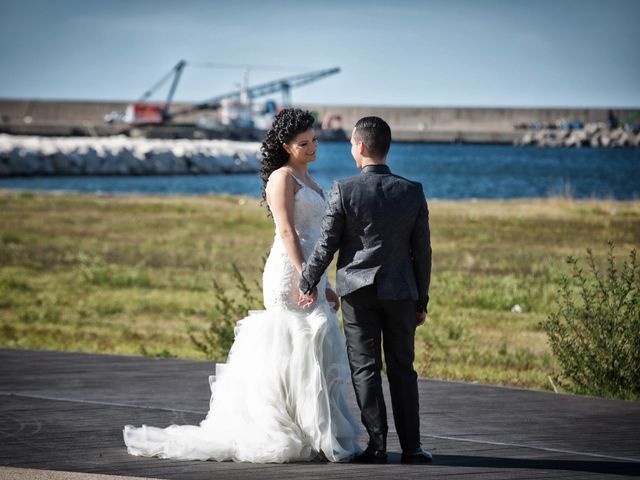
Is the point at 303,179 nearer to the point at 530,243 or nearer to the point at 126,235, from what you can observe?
the point at 530,243

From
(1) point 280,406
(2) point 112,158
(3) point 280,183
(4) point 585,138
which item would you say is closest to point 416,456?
(1) point 280,406

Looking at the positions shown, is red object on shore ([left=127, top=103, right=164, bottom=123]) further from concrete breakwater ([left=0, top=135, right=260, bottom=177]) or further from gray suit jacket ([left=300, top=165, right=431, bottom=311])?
gray suit jacket ([left=300, top=165, right=431, bottom=311])

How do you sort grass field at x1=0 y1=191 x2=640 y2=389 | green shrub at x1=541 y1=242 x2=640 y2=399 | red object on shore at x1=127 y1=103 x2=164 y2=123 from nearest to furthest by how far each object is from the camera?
1. green shrub at x1=541 y1=242 x2=640 y2=399
2. grass field at x1=0 y1=191 x2=640 y2=389
3. red object on shore at x1=127 y1=103 x2=164 y2=123

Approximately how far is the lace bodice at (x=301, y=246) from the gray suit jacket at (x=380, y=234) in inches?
13.0

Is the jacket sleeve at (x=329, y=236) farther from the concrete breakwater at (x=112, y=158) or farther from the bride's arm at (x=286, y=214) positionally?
the concrete breakwater at (x=112, y=158)

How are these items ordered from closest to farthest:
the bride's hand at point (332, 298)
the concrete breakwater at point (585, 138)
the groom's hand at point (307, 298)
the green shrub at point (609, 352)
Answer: the groom's hand at point (307, 298) → the bride's hand at point (332, 298) → the green shrub at point (609, 352) → the concrete breakwater at point (585, 138)

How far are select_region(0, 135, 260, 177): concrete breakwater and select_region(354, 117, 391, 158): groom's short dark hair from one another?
58.8 meters

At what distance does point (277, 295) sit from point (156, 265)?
46.3 feet

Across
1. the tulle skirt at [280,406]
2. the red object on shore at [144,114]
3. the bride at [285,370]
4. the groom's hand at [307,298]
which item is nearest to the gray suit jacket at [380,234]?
the groom's hand at [307,298]

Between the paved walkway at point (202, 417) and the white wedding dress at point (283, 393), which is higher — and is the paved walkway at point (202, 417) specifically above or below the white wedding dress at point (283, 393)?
below

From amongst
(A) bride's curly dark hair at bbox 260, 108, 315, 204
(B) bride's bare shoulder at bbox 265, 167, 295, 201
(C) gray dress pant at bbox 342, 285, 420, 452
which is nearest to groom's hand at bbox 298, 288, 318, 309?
(C) gray dress pant at bbox 342, 285, 420, 452

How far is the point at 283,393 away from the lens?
643 cm

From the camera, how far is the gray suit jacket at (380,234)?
605cm

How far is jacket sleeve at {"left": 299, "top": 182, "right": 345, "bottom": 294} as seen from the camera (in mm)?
6102
